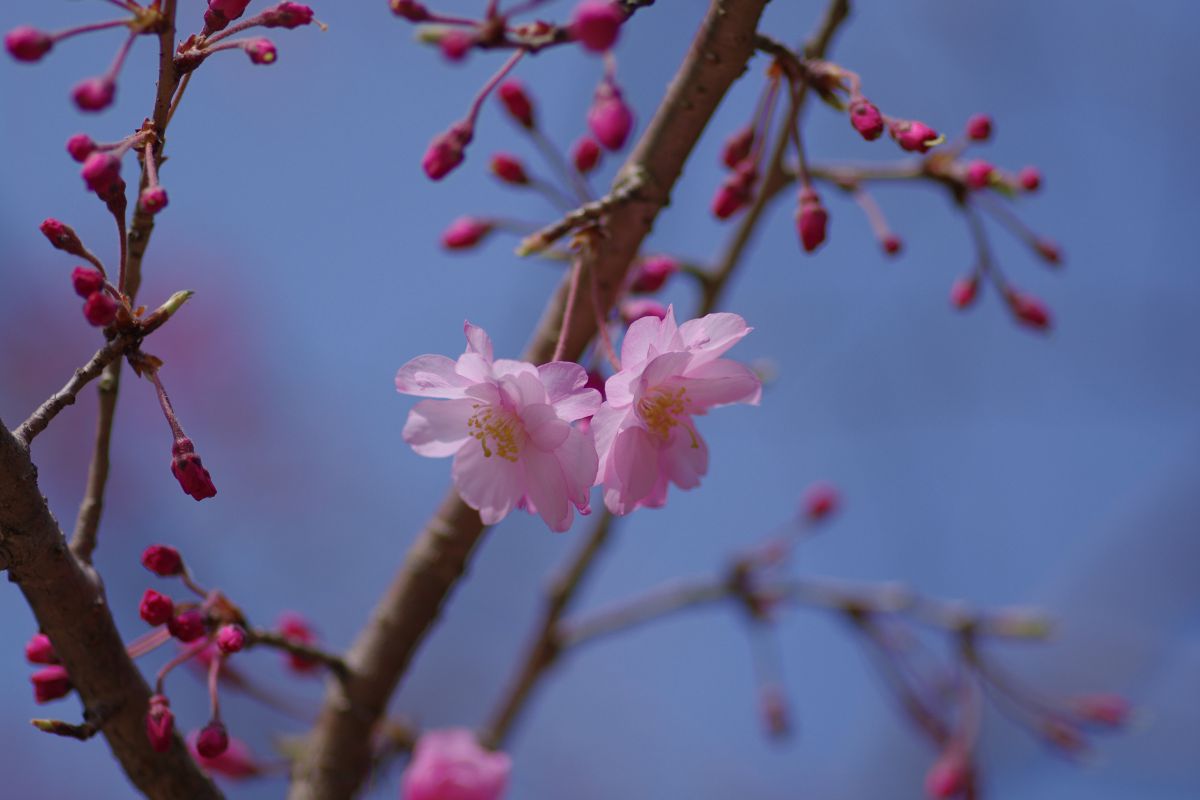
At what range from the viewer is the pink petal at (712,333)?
1229mm

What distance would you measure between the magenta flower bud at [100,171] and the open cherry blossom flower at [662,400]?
573mm

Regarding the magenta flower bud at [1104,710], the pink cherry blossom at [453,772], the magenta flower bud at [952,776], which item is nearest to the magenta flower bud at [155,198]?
the pink cherry blossom at [453,772]

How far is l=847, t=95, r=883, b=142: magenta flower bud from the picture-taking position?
4.12ft

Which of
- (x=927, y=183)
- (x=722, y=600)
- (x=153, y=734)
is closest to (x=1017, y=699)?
(x=722, y=600)

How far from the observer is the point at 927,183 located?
203 centimetres

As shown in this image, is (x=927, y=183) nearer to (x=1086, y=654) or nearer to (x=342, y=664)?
(x=342, y=664)

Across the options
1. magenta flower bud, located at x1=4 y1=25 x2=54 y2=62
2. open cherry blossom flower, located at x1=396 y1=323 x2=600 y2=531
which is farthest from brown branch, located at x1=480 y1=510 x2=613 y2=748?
magenta flower bud, located at x1=4 y1=25 x2=54 y2=62

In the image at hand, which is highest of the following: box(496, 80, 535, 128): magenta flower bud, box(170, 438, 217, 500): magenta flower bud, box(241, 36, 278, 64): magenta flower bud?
box(496, 80, 535, 128): magenta flower bud

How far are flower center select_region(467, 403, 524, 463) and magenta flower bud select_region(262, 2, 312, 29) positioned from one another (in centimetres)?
51

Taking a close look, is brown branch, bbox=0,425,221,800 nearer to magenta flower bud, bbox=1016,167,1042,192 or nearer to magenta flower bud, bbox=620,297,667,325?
magenta flower bud, bbox=620,297,667,325

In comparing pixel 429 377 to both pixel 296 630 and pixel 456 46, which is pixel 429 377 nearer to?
pixel 456 46

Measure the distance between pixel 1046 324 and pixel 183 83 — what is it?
1.73 metres

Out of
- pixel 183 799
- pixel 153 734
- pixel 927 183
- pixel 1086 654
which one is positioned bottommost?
pixel 1086 654

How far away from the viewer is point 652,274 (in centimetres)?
157
